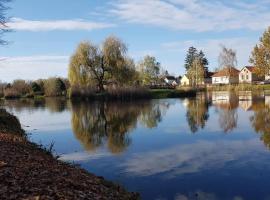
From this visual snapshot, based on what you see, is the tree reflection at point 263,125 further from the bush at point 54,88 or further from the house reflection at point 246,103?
the bush at point 54,88

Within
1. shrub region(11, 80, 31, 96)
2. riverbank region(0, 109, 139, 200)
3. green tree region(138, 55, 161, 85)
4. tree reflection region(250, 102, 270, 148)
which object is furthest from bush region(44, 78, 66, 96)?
riverbank region(0, 109, 139, 200)

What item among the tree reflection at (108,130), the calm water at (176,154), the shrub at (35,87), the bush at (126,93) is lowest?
the calm water at (176,154)

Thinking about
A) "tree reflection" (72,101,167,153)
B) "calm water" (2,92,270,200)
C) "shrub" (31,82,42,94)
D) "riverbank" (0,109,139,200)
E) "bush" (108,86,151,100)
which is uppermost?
"shrub" (31,82,42,94)

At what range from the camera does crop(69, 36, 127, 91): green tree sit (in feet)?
202

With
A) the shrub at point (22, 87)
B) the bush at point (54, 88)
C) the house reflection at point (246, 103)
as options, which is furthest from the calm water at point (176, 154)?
the shrub at point (22, 87)

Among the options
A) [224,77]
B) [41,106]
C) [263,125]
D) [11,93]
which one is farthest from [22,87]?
[263,125]

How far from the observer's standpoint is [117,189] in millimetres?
10414

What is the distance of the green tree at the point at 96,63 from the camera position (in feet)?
202

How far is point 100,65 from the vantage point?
62469 millimetres

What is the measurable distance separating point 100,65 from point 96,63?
690mm

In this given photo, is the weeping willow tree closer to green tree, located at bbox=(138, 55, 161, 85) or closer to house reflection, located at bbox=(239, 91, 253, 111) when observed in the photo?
house reflection, located at bbox=(239, 91, 253, 111)

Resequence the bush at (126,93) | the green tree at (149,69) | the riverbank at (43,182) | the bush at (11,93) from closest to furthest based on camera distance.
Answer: the riverbank at (43,182) < the bush at (126,93) < the bush at (11,93) < the green tree at (149,69)

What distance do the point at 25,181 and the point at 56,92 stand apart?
70.4 metres

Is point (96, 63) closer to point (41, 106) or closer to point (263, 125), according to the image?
point (41, 106)
